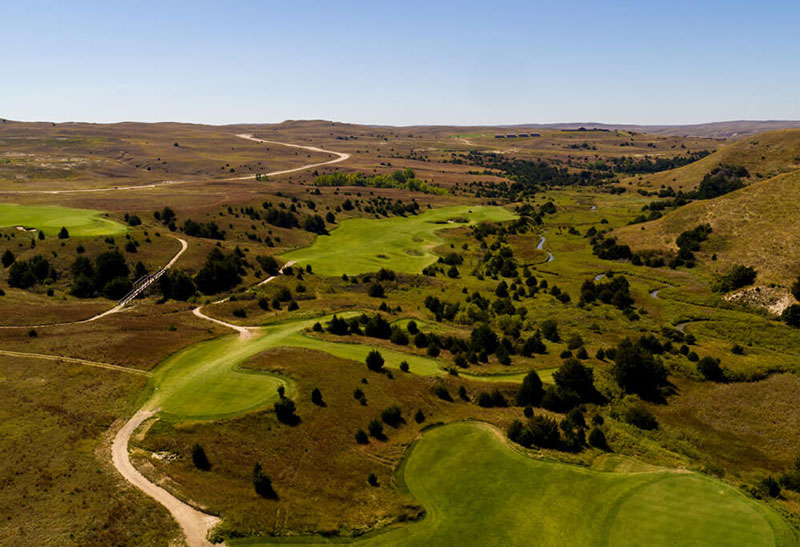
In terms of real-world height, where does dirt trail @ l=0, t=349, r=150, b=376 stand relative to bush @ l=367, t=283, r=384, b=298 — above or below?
above

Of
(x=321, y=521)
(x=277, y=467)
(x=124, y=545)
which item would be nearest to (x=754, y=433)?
(x=321, y=521)

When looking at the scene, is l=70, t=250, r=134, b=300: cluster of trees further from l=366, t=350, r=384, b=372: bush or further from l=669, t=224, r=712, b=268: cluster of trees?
l=669, t=224, r=712, b=268: cluster of trees

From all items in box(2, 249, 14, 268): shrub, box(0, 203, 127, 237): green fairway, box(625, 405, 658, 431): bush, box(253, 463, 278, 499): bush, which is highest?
box(0, 203, 127, 237): green fairway

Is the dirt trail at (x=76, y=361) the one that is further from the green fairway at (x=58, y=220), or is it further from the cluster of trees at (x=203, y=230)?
the cluster of trees at (x=203, y=230)

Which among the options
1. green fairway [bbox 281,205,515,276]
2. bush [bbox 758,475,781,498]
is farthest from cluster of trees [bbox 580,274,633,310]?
bush [bbox 758,475,781,498]

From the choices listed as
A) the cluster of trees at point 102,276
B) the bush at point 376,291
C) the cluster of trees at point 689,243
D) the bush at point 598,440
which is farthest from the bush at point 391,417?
the cluster of trees at point 689,243

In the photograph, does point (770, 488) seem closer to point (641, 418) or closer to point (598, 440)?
point (641, 418)
